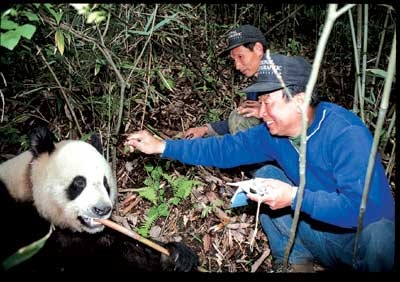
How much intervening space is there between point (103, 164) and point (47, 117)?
5.06 ft

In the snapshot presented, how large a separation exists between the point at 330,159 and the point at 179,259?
1117 millimetres

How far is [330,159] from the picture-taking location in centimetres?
252

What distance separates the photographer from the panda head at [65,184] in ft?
8.71

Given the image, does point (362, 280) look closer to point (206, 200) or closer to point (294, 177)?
point (294, 177)

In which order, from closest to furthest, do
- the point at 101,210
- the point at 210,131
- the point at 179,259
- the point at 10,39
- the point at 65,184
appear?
the point at 10,39, the point at 101,210, the point at 65,184, the point at 179,259, the point at 210,131

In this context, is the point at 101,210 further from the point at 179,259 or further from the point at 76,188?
the point at 179,259

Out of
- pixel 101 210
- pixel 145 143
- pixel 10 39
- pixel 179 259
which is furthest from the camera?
pixel 145 143

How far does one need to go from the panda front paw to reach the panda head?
48 cm

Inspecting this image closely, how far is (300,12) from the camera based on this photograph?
6.39m

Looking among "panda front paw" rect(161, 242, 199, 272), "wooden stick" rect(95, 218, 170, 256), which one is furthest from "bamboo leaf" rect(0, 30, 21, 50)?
"panda front paw" rect(161, 242, 199, 272)

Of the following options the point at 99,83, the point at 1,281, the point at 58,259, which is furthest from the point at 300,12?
the point at 1,281

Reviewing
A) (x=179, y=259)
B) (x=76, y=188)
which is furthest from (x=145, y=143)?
(x=179, y=259)

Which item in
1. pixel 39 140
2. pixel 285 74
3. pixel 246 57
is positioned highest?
pixel 285 74

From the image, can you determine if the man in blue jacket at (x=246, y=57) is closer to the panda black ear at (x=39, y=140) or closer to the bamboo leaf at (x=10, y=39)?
the panda black ear at (x=39, y=140)
